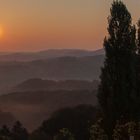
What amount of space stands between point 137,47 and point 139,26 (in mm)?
1304

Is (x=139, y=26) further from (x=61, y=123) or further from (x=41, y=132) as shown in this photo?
(x=61, y=123)

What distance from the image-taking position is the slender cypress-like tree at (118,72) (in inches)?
905

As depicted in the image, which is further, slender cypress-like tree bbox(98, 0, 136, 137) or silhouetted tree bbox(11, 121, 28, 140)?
silhouetted tree bbox(11, 121, 28, 140)

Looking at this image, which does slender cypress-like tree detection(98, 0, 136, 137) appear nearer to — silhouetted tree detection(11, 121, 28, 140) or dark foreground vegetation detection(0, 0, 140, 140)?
dark foreground vegetation detection(0, 0, 140, 140)

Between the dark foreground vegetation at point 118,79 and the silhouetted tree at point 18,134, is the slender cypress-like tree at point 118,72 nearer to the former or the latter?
the dark foreground vegetation at point 118,79

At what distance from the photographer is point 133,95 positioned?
22.9 m

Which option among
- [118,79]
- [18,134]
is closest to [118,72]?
[118,79]

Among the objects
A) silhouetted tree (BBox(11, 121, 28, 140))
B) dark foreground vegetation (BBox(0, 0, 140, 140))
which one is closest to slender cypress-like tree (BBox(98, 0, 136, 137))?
dark foreground vegetation (BBox(0, 0, 140, 140))

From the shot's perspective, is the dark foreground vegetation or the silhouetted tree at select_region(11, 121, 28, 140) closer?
the dark foreground vegetation

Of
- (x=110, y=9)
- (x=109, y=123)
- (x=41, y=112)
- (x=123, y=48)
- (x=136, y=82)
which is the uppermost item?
(x=110, y=9)

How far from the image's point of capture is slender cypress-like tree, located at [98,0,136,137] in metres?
23.0

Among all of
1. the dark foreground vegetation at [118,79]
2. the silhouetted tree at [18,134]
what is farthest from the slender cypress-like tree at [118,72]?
the silhouetted tree at [18,134]

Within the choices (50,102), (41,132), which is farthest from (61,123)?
(50,102)

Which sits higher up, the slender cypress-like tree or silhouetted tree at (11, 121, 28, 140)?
the slender cypress-like tree
